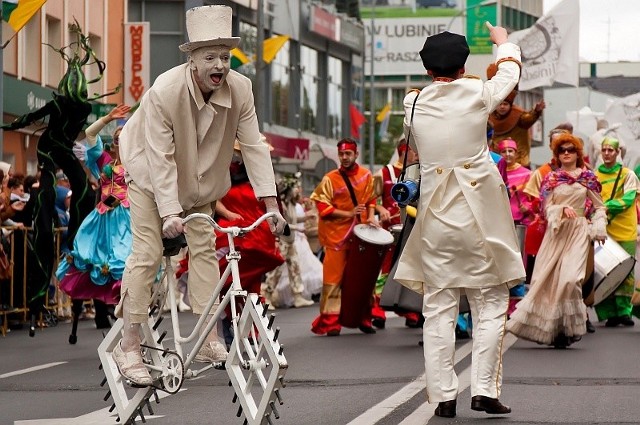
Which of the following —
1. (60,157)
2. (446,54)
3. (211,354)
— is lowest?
(211,354)

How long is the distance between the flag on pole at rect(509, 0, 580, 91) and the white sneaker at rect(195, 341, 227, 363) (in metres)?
19.5

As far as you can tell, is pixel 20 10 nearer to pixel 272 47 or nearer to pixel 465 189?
pixel 465 189

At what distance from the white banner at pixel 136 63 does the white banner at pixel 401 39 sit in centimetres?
7564

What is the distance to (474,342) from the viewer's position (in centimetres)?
984

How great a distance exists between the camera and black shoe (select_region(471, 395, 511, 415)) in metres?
9.59

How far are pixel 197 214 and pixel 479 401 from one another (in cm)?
222

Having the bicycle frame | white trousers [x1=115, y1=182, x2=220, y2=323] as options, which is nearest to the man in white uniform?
white trousers [x1=115, y1=182, x2=220, y2=323]

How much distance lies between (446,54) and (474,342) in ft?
5.36

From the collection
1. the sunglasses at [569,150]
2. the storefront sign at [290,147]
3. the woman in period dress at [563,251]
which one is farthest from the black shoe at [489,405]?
the storefront sign at [290,147]

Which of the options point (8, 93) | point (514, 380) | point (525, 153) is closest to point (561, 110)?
point (8, 93)

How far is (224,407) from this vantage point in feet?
33.7

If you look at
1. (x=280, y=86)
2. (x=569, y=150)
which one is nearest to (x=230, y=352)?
(x=569, y=150)

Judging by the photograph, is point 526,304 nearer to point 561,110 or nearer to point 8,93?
point 8,93

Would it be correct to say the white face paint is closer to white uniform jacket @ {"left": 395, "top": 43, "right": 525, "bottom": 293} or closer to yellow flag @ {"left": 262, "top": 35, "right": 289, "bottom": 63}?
white uniform jacket @ {"left": 395, "top": 43, "right": 525, "bottom": 293}
